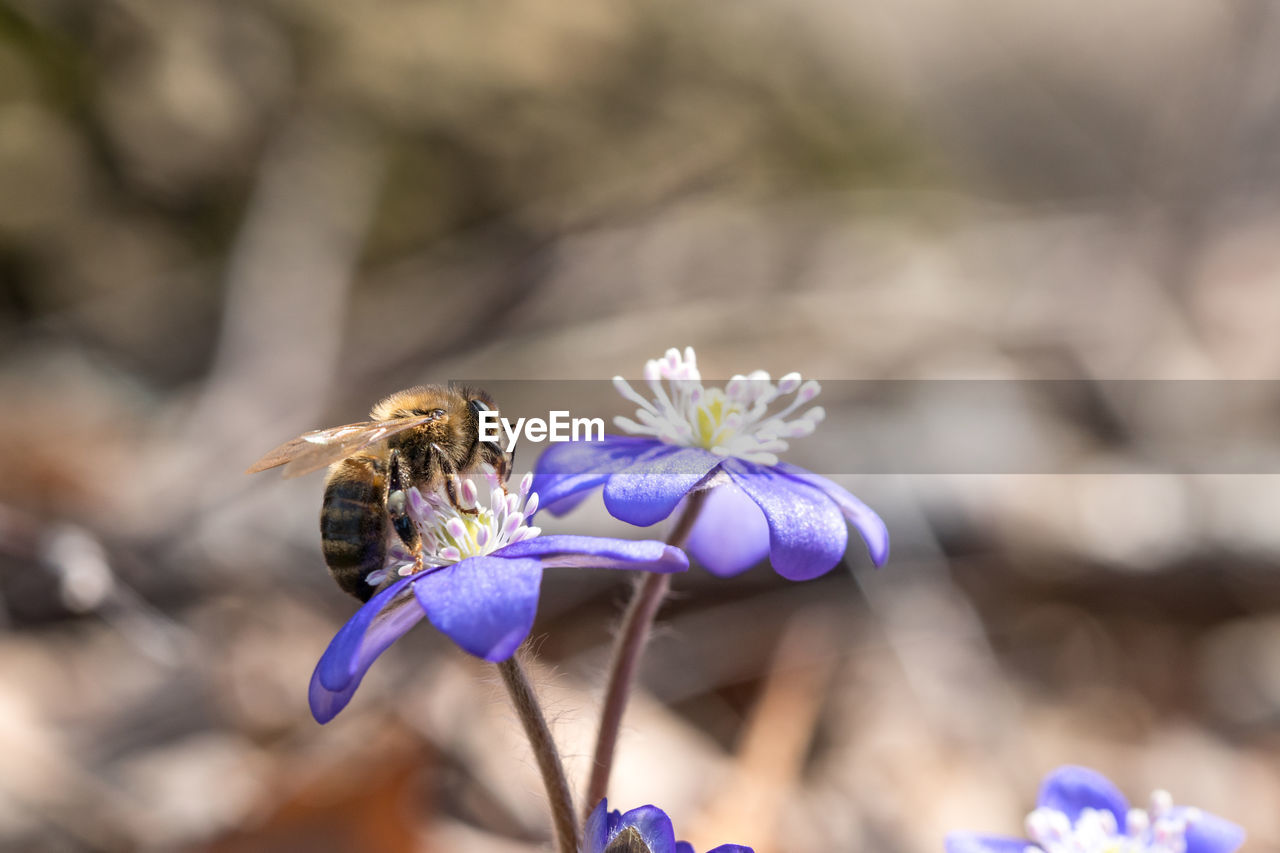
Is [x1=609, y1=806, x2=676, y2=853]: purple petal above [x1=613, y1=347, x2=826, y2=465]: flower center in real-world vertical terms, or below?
below

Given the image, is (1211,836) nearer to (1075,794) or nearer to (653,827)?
(1075,794)

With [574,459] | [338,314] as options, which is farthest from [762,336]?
[574,459]

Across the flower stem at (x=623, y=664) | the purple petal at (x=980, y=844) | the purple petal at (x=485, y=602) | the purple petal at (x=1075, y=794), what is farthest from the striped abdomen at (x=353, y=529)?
the purple petal at (x=1075, y=794)

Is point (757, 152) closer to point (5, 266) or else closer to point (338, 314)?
point (338, 314)

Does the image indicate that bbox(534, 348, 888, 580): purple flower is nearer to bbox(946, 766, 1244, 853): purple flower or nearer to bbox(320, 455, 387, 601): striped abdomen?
bbox(320, 455, 387, 601): striped abdomen

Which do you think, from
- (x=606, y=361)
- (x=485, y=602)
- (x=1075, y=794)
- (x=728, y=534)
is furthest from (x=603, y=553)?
(x=606, y=361)

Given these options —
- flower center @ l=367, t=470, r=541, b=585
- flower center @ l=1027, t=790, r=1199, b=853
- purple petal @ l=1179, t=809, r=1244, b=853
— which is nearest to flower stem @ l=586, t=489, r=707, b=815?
flower center @ l=367, t=470, r=541, b=585
